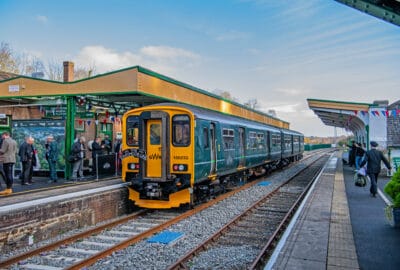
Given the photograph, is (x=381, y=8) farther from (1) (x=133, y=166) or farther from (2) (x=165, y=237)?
(1) (x=133, y=166)

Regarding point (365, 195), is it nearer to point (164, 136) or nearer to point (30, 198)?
point (164, 136)

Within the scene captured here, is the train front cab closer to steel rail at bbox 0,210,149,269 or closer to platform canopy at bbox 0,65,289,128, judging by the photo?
steel rail at bbox 0,210,149,269

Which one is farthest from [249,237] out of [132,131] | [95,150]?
[95,150]

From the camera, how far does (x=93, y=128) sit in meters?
19.5

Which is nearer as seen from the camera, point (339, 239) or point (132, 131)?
point (339, 239)

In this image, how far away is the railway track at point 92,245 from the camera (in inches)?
231

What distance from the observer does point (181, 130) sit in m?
9.64

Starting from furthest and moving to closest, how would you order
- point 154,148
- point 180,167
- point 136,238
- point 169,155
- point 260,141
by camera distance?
point 260,141 < point 154,148 < point 169,155 < point 180,167 < point 136,238

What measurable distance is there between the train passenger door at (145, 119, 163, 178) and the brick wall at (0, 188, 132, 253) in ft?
3.55

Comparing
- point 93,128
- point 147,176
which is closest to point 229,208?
point 147,176

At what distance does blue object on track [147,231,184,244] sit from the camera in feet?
23.1

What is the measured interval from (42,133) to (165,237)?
324 inches

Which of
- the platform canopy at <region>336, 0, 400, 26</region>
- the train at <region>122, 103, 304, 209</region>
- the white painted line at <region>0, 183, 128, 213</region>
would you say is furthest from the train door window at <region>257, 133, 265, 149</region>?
the platform canopy at <region>336, 0, 400, 26</region>

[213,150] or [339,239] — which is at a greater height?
[213,150]
